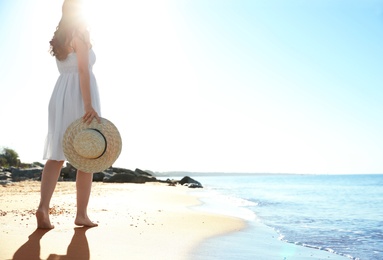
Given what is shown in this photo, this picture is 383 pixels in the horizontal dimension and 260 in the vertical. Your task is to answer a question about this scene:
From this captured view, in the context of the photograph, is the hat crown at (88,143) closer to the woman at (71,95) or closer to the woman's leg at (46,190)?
the woman at (71,95)

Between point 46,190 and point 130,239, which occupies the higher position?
point 46,190

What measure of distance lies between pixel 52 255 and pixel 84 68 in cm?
208

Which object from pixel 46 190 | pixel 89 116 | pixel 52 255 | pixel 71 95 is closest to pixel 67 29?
pixel 71 95

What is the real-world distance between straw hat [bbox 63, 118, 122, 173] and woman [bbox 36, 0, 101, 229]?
12cm

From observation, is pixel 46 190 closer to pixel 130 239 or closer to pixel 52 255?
pixel 130 239

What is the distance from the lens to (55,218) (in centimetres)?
498

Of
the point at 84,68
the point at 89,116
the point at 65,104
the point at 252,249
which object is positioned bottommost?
the point at 252,249

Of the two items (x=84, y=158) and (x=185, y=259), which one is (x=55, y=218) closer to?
(x=84, y=158)

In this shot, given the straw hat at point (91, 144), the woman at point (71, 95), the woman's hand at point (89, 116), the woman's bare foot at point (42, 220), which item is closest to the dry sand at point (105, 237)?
the woman's bare foot at point (42, 220)

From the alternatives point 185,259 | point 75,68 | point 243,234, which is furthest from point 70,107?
point 243,234

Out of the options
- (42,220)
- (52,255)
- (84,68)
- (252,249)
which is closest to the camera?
(52,255)

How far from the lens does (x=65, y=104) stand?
4.41m

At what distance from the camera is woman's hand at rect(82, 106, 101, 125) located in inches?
165

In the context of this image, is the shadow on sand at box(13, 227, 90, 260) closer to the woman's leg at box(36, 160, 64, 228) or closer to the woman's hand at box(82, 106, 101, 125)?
the woman's leg at box(36, 160, 64, 228)
